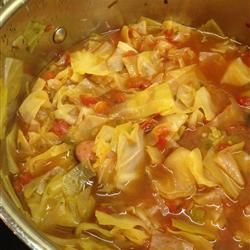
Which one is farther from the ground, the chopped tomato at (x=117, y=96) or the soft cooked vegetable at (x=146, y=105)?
the chopped tomato at (x=117, y=96)

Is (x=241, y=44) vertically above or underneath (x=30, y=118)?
underneath

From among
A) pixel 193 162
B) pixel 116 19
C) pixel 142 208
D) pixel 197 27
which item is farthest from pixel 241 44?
pixel 142 208

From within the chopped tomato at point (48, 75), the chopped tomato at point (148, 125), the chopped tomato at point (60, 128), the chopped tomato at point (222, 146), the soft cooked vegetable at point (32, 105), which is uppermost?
the soft cooked vegetable at point (32, 105)

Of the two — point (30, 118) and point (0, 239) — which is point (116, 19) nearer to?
point (30, 118)

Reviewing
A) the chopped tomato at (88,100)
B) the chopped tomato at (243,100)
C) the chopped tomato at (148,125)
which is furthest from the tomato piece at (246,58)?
the chopped tomato at (88,100)

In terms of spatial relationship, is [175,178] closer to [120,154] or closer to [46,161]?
[120,154]

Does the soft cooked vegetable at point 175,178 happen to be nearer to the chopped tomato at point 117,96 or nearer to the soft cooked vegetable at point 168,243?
the soft cooked vegetable at point 168,243
